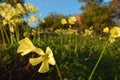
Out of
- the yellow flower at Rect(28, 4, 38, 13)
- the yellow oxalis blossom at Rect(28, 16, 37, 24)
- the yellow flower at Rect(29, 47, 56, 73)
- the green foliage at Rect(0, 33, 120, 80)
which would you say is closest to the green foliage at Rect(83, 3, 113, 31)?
the yellow oxalis blossom at Rect(28, 16, 37, 24)

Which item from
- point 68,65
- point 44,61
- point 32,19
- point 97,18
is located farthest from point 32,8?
point 97,18

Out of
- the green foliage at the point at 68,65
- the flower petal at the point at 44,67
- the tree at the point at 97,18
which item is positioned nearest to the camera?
the flower petal at the point at 44,67

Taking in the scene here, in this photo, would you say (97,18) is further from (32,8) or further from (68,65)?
(68,65)

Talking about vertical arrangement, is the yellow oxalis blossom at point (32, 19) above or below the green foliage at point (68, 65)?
above

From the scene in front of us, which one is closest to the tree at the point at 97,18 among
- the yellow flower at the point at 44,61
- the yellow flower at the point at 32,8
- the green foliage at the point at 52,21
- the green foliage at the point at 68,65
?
Result: the green foliage at the point at 52,21

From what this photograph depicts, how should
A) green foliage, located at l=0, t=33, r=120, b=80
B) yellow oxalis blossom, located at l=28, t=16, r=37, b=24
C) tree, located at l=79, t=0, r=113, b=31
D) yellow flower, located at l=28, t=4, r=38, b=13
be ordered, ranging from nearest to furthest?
green foliage, located at l=0, t=33, r=120, b=80 → yellow flower, located at l=28, t=4, r=38, b=13 → yellow oxalis blossom, located at l=28, t=16, r=37, b=24 → tree, located at l=79, t=0, r=113, b=31

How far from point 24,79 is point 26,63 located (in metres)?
0.32

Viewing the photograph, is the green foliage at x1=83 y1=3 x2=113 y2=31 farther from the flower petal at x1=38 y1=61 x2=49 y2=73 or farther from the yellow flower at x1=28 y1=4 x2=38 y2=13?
the flower petal at x1=38 y1=61 x2=49 y2=73

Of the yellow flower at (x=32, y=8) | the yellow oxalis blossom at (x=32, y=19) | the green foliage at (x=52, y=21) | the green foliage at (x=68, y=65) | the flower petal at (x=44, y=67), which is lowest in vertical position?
the green foliage at (x=52, y=21)

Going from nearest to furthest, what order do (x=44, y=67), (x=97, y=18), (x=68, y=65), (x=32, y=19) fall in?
(x=44, y=67) < (x=68, y=65) < (x=32, y=19) < (x=97, y=18)

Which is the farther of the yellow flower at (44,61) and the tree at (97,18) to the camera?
the tree at (97,18)

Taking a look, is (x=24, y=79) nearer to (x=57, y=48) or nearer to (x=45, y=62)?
(x=57, y=48)

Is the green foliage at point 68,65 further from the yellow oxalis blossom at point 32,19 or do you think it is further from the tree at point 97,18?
the tree at point 97,18

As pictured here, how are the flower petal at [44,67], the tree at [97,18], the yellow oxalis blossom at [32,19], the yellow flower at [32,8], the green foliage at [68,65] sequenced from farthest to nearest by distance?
the tree at [97,18] < the yellow oxalis blossom at [32,19] < the yellow flower at [32,8] < the green foliage at [68,65] < the flower petal at [44,67]
